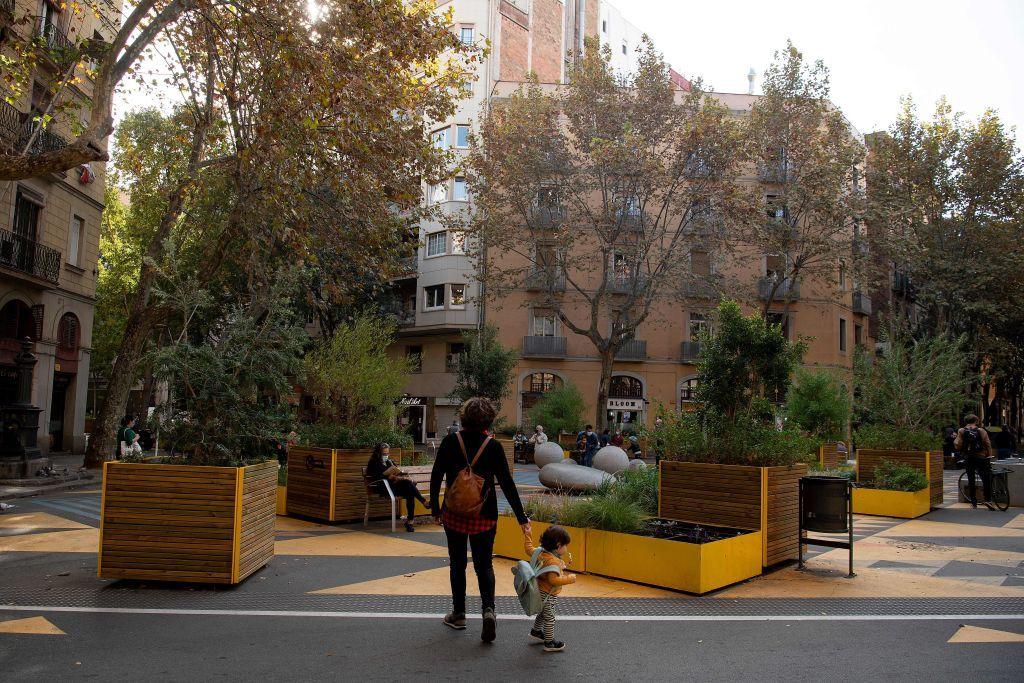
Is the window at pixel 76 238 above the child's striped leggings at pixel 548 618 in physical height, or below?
above

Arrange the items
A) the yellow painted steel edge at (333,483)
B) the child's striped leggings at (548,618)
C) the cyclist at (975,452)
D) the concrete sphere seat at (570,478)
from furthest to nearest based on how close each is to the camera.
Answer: the cyclist at (975,452)
the concrete sphere seat at (570,478)
the yellow painted steel edge at (333,483)
the child's striped leggings at (548,618)

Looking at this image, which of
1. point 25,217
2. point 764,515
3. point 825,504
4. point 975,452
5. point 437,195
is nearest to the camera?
point 764,515

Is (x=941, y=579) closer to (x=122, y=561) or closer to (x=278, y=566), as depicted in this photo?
(x=278, y=566)

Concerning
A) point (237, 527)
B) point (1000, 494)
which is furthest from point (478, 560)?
point (1000, 494)

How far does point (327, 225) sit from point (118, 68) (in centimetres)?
697

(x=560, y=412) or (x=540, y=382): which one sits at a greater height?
(x=540, y=382)

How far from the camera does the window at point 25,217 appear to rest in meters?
23.2

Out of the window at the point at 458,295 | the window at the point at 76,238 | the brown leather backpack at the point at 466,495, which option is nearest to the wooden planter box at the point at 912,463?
the brown leather backpack at the point at 466,495

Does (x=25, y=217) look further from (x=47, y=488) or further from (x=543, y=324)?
(x=543, y=324)

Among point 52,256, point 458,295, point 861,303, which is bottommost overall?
point 52,256

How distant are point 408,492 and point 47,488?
1026cm

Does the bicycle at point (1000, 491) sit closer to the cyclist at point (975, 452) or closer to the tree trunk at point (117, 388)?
the cyclist at point (975, 452)

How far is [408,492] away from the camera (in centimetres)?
1064

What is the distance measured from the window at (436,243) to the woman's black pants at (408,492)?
30.7 meters
